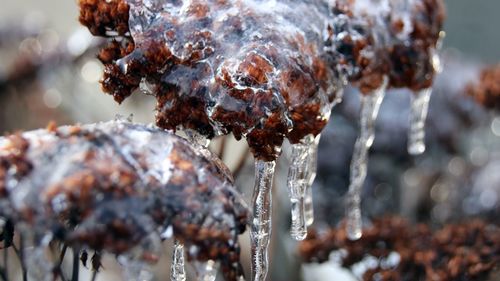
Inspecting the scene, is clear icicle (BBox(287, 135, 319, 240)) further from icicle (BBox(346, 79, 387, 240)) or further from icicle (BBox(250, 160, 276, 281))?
icicle (BBox(346, 79, 387, 240))

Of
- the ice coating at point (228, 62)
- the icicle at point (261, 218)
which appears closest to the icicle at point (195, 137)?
the ice coating at point (228, 62)

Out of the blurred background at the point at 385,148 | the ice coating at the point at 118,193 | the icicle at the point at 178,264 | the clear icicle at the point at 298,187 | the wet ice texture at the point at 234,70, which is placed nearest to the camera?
the ice coating at the point at 118,193

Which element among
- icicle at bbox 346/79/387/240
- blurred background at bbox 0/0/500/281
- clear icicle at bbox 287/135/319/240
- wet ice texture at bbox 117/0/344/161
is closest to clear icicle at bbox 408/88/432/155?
icicle at bbox 346/79/387/240

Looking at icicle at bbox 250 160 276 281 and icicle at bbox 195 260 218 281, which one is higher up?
icicle at bbox 250 160 276 281

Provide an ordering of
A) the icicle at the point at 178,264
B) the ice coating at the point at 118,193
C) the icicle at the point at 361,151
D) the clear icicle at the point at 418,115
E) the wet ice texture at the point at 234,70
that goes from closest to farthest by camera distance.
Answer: the ice coating at the point at 118,193 → the wet ice texture at the point at 234,70 → the icicle at the point at 178,264 → the icicle at the point at 361,151 → the clear icicle at the point at 418,115

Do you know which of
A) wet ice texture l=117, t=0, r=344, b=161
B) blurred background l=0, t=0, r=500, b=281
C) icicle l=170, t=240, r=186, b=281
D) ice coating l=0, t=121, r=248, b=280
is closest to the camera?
ice coating l=0, t=121, r=248, b=280

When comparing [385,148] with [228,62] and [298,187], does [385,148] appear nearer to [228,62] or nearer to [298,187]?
[298,187]

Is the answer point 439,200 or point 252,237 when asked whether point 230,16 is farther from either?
point 439,200

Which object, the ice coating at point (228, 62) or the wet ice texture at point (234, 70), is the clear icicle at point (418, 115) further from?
the wet ice texture at point (234, 70)
